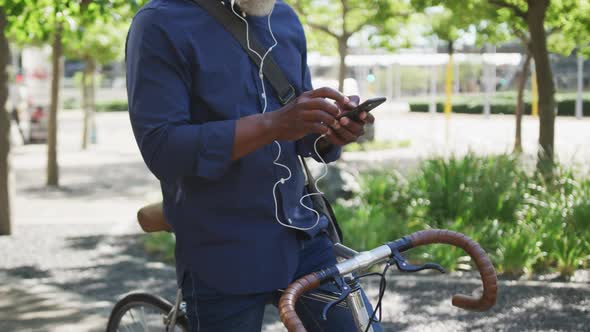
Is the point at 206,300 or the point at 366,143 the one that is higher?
the point at 206,300

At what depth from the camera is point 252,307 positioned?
2.29 meters

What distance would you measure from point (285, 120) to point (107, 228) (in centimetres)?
799

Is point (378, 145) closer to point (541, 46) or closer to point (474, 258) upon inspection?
point (541, 46)

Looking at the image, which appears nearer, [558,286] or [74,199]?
[558,286]

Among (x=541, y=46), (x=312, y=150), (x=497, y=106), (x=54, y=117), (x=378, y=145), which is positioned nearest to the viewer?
(x=312, y=150)

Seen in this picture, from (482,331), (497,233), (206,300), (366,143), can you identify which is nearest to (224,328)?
(206,300)

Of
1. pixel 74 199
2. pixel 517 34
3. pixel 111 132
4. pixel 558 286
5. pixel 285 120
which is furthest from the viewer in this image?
pixel 111 132

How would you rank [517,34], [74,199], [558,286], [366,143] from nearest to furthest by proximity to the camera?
[558,286], [74,199], [517,34], [366,143]

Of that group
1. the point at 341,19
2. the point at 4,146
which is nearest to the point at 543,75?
the point at 4,146

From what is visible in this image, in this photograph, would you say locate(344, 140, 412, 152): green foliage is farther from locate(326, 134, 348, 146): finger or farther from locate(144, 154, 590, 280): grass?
locate(326, 134, 348, 146): finger

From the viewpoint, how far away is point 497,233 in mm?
7281

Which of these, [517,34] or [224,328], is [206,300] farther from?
[517,34]

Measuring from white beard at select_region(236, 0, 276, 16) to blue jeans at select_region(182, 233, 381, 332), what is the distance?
604 mm

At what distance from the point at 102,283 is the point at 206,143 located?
16.8 feet
